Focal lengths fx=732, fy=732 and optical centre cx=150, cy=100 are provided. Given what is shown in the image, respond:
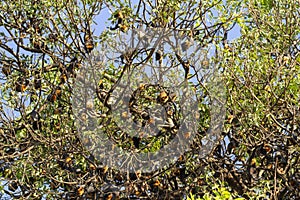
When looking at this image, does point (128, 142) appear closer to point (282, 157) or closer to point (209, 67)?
point (209, 67)

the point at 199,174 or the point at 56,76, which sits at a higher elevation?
the point at 56,76

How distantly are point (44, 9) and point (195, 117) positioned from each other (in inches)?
84.2

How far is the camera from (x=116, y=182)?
28.3 ft

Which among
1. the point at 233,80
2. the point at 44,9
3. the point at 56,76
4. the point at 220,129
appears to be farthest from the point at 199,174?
the point at 44,9

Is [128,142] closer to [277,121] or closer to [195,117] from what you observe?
[195,117]

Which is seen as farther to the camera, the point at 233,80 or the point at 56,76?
the point at 56,76

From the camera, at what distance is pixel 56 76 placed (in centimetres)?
874

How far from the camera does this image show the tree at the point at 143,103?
8203 millimetres

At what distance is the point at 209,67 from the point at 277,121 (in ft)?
3.29

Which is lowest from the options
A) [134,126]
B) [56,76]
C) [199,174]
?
[199,174]

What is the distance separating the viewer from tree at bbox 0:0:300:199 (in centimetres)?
820

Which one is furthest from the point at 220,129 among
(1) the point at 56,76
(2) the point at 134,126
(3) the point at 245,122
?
(1) the point at 56,76

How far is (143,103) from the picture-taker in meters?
8.47

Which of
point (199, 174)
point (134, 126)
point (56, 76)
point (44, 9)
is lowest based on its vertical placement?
point (199, 174)
